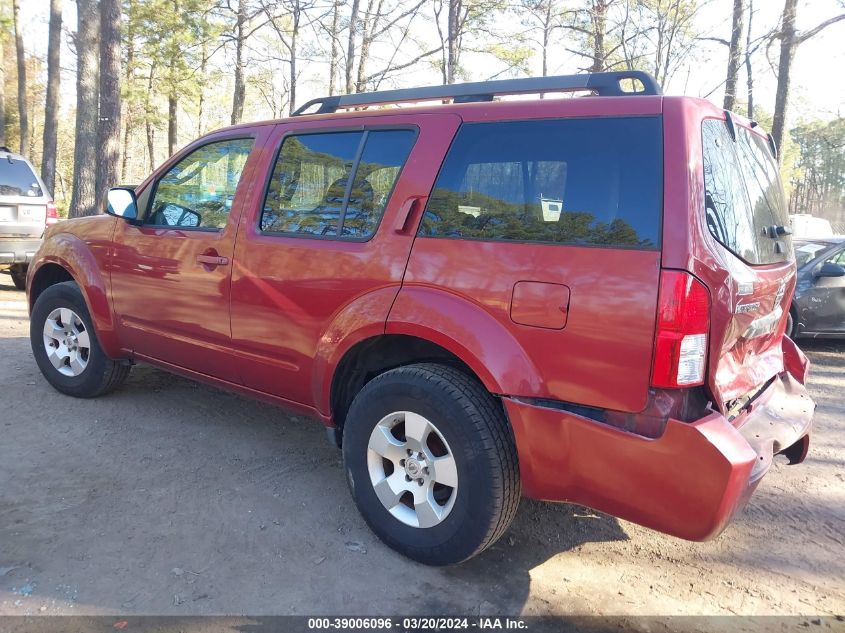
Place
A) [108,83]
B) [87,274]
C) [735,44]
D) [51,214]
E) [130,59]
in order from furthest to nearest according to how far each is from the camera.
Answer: [130,59]
[735,44]
[108,83]
[51,214]
[87,274]

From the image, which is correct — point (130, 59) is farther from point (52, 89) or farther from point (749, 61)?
point (749, 61)

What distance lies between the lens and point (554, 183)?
2555 millimetres

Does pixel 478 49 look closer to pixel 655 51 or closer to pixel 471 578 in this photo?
pixel 655 51

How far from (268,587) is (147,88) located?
2540cm

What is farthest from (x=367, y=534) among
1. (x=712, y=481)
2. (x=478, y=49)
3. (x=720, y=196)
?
(x=478, y=49)

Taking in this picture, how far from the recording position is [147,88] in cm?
2408

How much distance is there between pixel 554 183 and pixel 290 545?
6.49 ft

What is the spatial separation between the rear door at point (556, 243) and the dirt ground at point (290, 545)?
94 cm

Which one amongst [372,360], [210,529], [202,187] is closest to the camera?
[210,529]

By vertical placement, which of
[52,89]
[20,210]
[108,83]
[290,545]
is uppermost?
[52,89]

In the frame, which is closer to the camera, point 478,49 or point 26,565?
point 26,565

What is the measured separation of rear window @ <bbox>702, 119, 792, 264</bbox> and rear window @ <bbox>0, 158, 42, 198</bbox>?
8.76 meters

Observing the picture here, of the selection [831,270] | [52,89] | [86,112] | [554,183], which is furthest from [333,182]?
[52,89]

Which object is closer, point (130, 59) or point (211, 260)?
point (211, 260)
